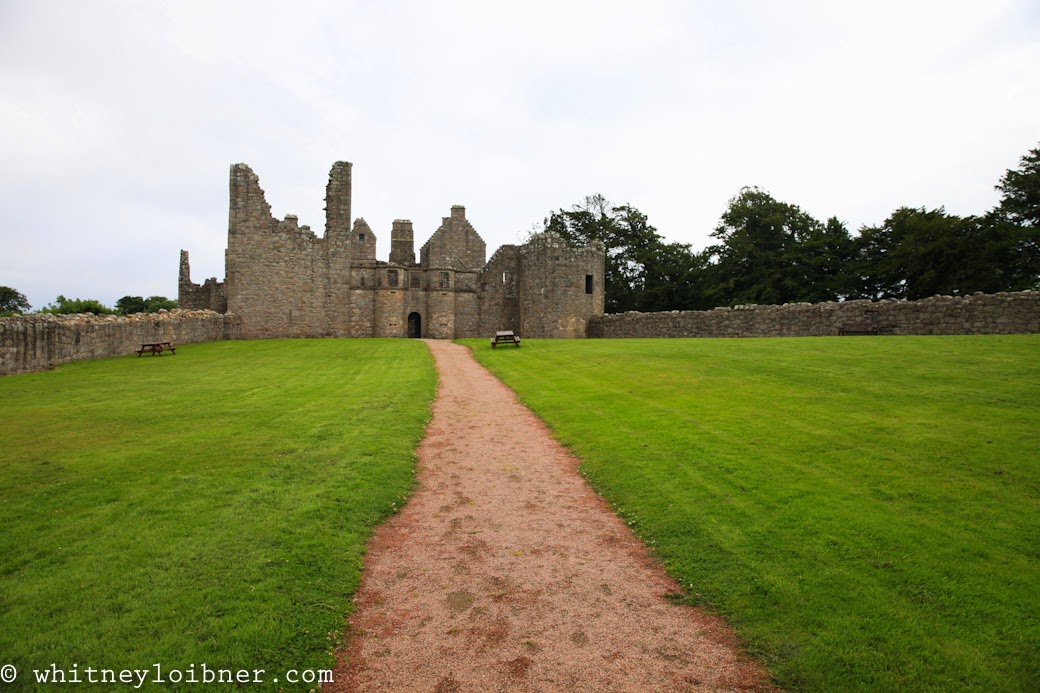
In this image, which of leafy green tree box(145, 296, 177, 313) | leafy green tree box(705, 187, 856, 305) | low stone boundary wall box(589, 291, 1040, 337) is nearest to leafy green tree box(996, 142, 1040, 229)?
leafy green tree box(705, 187, 856, 305)

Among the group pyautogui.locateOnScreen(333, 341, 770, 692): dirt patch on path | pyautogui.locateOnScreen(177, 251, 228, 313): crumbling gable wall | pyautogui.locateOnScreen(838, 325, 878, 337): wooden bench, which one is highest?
pyautogui.locateOnScreen(177, 251, 228, 313): crumbling gable wall

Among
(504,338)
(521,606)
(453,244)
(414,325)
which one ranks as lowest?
(521,606)

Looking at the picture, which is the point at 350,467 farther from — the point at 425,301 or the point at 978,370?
the point at 425,301

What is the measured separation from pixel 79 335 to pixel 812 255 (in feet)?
150

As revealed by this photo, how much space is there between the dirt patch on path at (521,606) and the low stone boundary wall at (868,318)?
690 inches

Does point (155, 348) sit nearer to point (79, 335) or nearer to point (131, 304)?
point (79, 335)

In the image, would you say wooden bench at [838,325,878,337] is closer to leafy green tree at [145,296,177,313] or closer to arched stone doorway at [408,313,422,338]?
arched stone doorway at [408,313,422,338]

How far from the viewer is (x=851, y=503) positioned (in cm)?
595

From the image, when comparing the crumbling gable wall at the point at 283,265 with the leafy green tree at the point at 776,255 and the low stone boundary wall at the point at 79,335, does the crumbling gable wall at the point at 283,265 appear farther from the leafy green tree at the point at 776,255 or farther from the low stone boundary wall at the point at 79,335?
the leafy green tree at the point at 776,255

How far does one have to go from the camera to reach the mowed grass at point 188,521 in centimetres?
396

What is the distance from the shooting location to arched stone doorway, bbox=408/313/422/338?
39.0 m

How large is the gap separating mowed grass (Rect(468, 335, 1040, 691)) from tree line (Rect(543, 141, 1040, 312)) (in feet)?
86.1

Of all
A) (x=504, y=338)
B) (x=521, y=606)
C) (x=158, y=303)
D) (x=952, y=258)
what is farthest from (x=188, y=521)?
(x=158, y=303)

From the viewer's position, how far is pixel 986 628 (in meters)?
3.93
